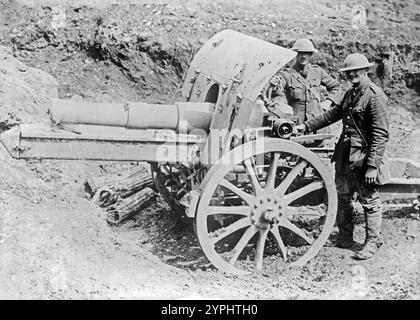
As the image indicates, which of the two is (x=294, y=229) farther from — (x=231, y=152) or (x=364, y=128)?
(x=364, y=128)

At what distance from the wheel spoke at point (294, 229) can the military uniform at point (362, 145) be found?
0.75 meters

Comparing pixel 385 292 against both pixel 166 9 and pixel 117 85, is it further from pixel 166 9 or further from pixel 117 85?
pixel 166 9

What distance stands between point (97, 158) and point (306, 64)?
382 centimetres

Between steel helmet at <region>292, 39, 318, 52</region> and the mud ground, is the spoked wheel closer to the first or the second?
the mud ground

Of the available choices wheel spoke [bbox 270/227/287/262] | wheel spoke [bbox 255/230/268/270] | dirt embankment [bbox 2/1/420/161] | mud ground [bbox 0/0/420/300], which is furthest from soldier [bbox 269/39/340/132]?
dirt embankment [bbox 2/1/420/161]

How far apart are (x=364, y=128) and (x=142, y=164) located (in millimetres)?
3042

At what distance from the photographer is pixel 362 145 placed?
677cm

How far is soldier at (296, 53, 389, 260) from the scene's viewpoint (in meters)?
6.64

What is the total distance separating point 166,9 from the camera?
1167 cm

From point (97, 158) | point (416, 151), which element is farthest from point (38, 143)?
point (416, 151)

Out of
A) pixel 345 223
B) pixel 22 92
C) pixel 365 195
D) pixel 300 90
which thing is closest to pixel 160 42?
pixel 22 92

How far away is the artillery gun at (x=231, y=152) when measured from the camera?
6047 mm

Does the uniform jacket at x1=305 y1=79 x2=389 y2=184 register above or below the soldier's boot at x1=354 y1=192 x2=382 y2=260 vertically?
above

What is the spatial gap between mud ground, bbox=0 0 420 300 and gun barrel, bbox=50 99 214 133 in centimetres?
107
